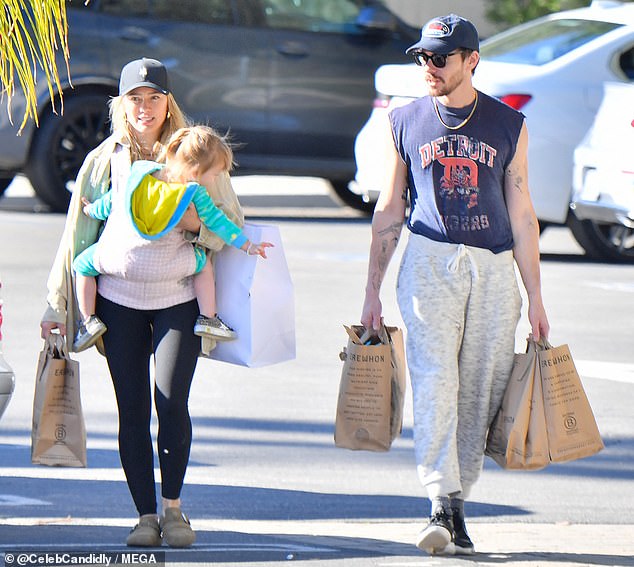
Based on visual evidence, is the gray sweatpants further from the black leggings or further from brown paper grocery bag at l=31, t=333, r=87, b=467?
brown paper grocery bag at l=31, t=333, r=87, b=467

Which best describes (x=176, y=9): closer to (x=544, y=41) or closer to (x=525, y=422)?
(x=544, y=41)

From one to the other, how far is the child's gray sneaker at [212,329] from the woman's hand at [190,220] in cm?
28

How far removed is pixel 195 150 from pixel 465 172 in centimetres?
85

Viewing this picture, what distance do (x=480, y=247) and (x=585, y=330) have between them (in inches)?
181

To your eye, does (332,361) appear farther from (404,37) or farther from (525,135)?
(404,37)

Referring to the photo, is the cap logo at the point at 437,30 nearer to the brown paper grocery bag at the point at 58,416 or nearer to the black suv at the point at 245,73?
the brown paper grocery bag at the point at 58,416

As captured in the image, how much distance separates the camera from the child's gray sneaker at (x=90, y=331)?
5055 mm

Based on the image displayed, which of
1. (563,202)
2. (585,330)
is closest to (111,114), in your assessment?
(585,330)

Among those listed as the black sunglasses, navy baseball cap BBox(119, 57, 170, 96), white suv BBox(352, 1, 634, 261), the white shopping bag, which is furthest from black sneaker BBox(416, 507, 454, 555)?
white suv BBox(352, 1, 634, 261)

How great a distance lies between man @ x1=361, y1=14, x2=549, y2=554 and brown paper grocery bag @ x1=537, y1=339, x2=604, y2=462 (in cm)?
10

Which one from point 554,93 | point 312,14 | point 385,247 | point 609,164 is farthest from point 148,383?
point 312,14

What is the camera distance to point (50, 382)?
202 inches

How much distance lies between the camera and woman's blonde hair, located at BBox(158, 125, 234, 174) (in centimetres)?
502

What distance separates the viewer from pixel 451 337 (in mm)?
5105
